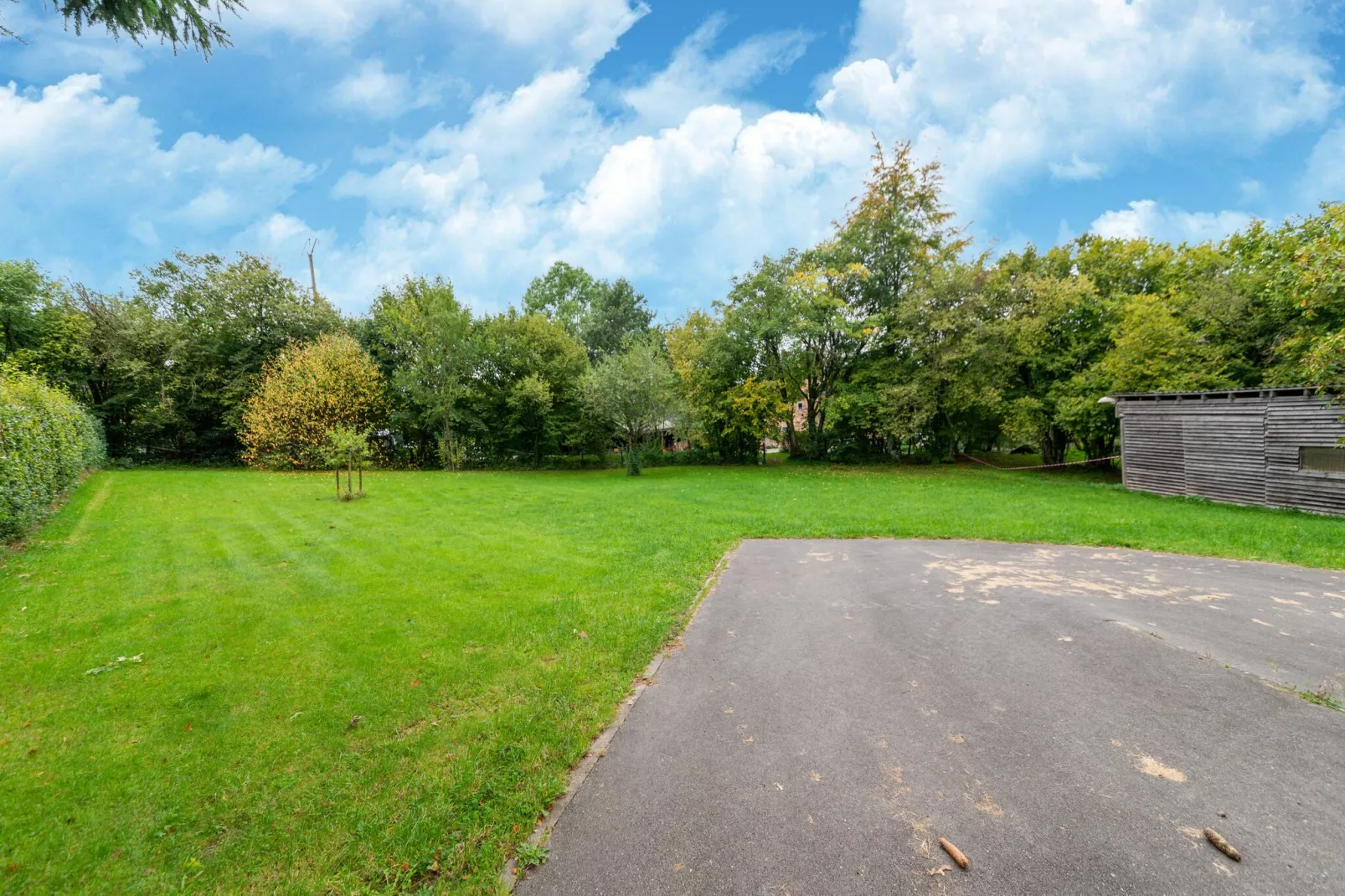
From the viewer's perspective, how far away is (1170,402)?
45.8ft

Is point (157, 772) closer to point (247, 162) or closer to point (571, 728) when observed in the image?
point (571, 728)

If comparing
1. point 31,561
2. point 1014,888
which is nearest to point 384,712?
point 1014,888

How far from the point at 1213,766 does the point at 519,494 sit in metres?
15.6

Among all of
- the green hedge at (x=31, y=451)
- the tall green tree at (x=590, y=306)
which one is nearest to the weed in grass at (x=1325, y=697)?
the green hedge at (x=31, y=451)

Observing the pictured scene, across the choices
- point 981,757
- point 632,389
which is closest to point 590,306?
point 632,389

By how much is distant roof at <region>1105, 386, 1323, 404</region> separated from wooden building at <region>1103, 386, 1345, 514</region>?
2cm

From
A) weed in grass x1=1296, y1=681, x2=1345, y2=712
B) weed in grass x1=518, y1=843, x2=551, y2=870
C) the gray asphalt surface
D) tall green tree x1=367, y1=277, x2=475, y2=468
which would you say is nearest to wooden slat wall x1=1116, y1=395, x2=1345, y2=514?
the gray asphalt surface

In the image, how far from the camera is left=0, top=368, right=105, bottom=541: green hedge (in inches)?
299

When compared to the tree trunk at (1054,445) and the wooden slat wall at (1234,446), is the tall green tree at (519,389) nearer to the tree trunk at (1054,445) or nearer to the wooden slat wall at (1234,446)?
the wooden slat wall at (1234,446)

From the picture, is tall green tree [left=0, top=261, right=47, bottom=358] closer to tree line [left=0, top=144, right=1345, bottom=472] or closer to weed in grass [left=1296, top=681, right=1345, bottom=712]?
tree line [left=0, top=144, right=1345, bottom=472]

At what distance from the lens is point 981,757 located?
9.65 ft

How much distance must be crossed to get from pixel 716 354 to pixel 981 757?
2232cm

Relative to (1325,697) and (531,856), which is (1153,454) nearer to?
(1325,697)

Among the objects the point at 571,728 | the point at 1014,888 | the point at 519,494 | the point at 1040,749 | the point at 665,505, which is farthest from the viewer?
the point at 519,494
